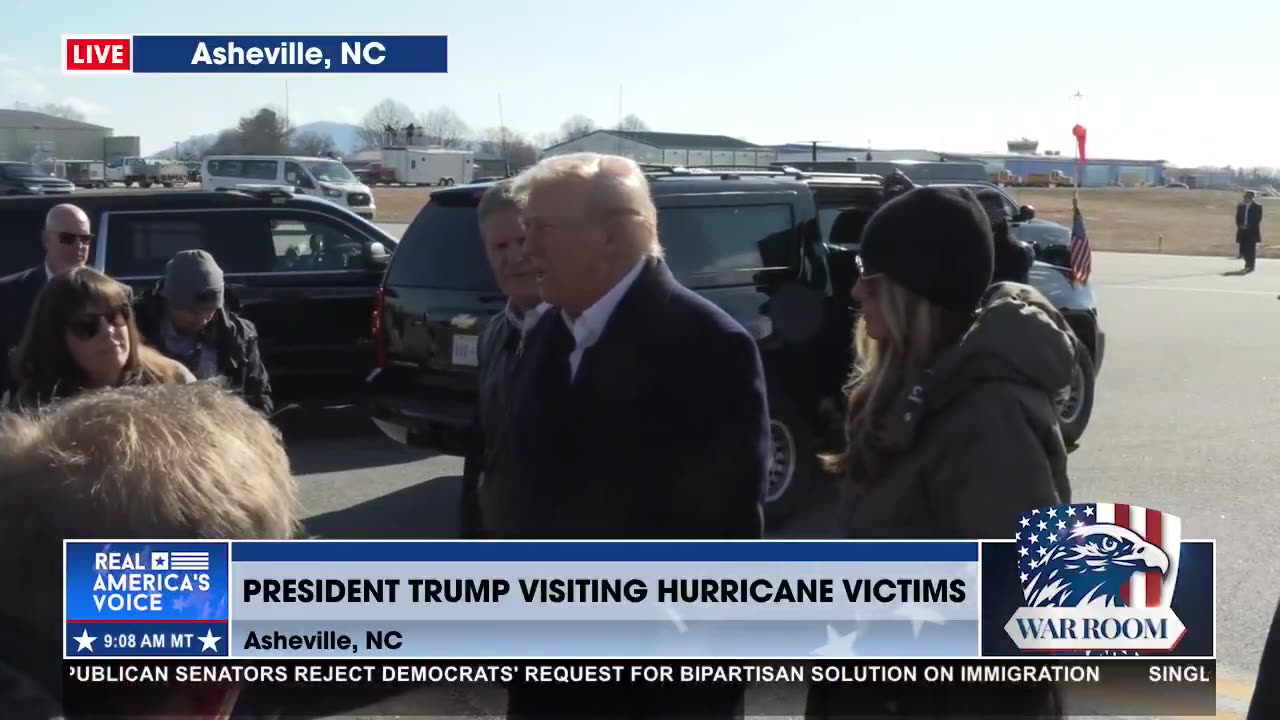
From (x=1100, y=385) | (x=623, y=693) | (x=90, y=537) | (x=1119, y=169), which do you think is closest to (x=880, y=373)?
(x=623, y=693)

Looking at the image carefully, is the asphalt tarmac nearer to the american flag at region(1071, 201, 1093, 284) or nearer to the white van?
the american flag at region(1071, 201, 1093, 284)

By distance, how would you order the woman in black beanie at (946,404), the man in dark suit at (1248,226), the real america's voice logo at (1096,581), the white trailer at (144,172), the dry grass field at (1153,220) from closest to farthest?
the woman in black beanie at (946,404), the real america's voice logo at (1096,581), the man in dark suit at (1248,226), the dry grass field at (1153,220), the white trailer at (144,172)

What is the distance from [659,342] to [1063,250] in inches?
617

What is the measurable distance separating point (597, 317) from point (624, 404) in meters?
0.25

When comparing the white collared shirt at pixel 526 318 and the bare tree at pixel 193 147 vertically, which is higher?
the bare tree at pixel 193 147

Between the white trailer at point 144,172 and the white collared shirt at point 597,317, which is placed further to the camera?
the white trailer at point 144,172

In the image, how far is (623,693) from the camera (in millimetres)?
2797

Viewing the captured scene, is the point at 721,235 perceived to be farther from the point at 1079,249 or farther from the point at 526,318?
the point at 1079,249

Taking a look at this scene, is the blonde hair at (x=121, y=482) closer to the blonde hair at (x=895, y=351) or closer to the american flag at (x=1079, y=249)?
the blonde hair at (x=895, y=351)

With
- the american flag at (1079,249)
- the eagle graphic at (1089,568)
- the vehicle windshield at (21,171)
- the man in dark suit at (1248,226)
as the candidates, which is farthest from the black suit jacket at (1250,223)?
the vehicle windshield at (21,171)

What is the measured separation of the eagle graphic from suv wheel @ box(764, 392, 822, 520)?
13.4ft

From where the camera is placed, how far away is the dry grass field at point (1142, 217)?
39062 mm

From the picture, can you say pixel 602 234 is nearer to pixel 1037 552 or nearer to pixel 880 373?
pixel 880 373

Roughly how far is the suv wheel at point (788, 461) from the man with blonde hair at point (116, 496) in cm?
515
